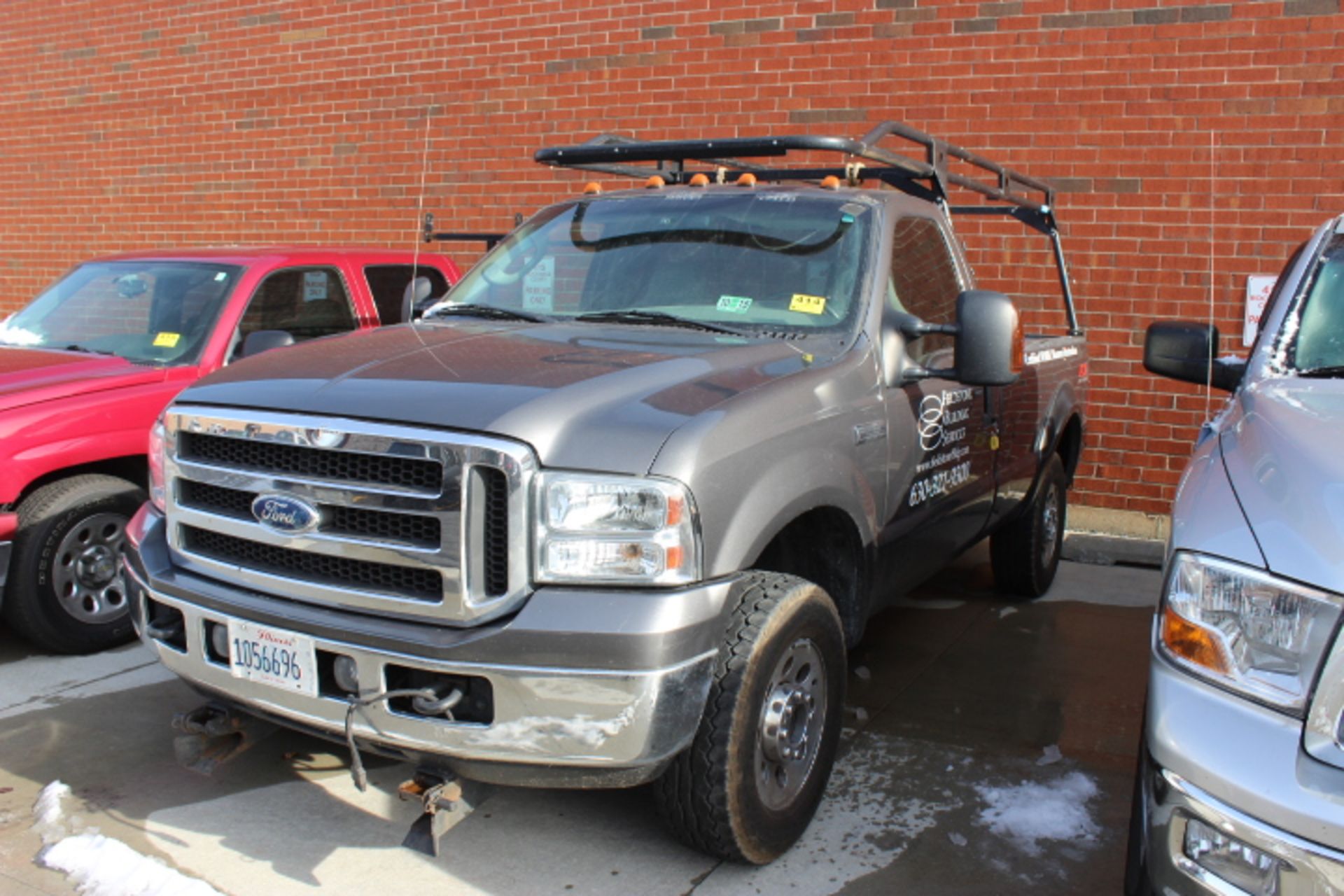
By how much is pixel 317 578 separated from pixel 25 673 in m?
2.49

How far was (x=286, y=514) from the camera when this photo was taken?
121 inches

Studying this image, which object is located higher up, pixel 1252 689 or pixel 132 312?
pixel 132 312

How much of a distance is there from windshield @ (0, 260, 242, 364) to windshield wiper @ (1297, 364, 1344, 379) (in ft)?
14.5

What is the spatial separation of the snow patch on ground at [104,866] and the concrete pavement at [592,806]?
38mm

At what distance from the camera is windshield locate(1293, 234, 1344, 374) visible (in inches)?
135

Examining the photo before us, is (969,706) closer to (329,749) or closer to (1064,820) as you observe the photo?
(1064,820)

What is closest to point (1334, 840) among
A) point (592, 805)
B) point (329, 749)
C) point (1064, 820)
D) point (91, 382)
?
point (1064, 820)

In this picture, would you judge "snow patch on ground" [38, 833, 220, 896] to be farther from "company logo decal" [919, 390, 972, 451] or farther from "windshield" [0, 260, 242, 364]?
"company logo decal" [919, 390, 972, 451]

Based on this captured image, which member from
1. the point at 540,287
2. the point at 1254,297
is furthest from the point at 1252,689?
the point at 1254,297

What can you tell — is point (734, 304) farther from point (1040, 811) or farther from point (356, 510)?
point (1040, 811)

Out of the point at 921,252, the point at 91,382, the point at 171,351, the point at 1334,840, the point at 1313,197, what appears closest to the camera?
the point at 1334,840

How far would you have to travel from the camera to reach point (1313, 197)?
705cm

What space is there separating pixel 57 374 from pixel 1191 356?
4.40 metres

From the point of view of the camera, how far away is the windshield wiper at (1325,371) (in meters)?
3.33
